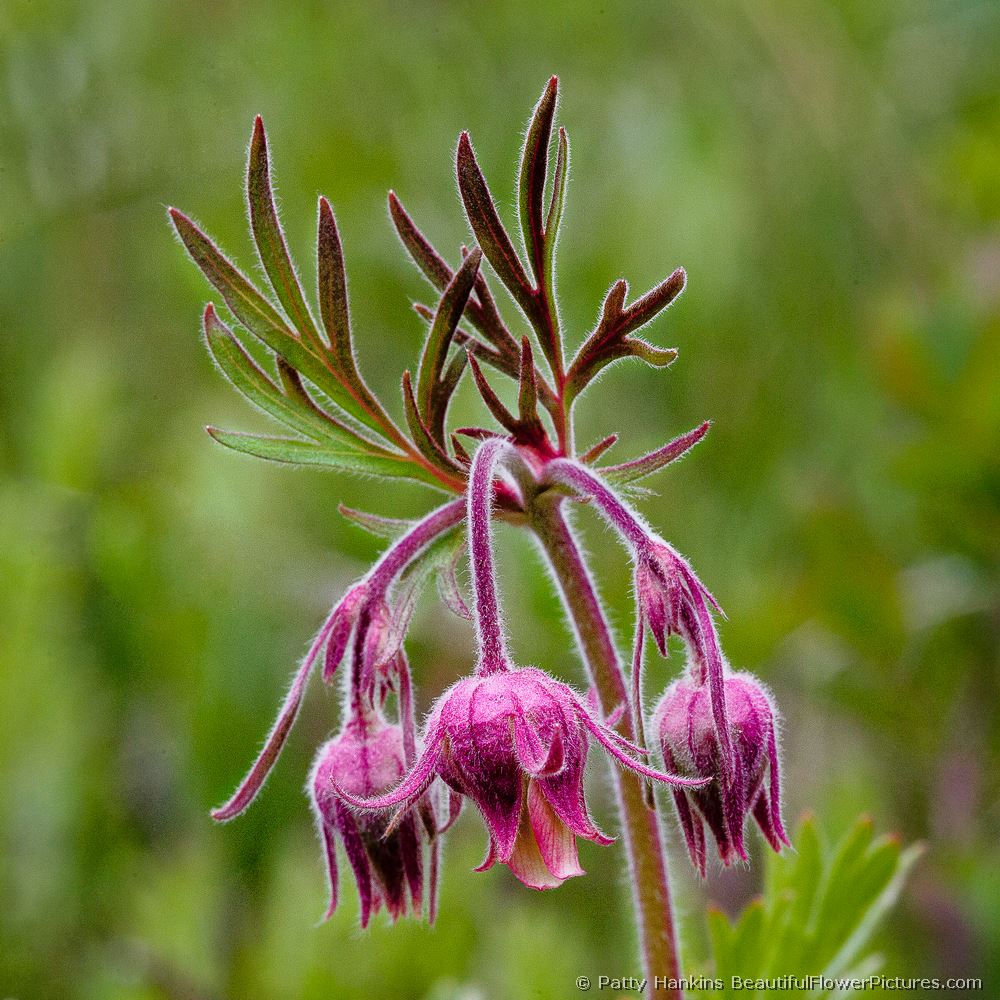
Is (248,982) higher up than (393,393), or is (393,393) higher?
(393,393)

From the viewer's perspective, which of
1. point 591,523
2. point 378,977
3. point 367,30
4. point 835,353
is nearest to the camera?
point 378,977

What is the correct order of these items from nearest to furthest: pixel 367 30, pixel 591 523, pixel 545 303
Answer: pixel 545 303, pixel 591 523, pixel 367 30

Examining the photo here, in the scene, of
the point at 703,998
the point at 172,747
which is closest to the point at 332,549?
the point at 172,747

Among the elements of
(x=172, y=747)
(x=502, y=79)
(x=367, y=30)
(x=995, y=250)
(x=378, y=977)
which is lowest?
(x=378, y=977)

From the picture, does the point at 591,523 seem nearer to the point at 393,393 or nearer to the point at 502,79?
the point at 393,393

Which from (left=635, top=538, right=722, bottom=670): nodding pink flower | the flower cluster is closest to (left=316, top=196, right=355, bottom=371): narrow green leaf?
the flower cluster

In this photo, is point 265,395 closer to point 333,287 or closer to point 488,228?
point 333,287

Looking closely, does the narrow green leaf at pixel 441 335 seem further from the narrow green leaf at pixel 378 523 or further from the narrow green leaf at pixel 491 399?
the narrow green leaf at pixel 378 523

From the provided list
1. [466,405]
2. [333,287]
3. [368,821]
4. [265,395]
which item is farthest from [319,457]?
[466,405]

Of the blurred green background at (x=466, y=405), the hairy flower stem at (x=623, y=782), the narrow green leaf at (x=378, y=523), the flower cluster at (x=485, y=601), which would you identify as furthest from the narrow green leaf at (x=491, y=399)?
the blurred green background at (x=466, y=405)
